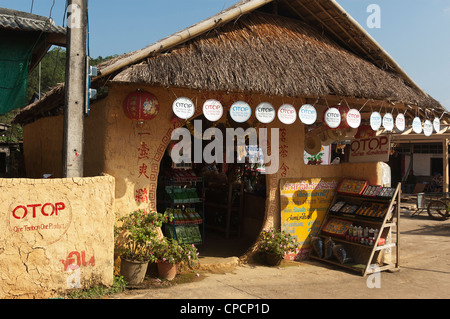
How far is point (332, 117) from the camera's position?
6.98 metres

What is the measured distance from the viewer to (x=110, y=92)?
608 centimetres

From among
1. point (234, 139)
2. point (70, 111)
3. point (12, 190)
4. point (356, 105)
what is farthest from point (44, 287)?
point (356, 105)

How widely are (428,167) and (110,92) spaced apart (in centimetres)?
1865

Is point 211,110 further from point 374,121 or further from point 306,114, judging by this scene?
point 374,121

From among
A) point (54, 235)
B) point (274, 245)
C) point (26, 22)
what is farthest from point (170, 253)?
point (26, 22)

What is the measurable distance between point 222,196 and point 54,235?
5044mm

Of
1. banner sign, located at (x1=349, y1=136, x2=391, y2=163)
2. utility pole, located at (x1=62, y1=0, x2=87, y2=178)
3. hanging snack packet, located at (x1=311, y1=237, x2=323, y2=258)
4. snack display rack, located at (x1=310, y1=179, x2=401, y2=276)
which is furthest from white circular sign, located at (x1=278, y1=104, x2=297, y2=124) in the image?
utility pole, located at (x1=62, y1=0, x2=87, y2=178)

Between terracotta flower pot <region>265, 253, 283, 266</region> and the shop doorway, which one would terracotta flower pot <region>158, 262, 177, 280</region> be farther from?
terracotta flower pot <region>265, 253, 283, 266</region>

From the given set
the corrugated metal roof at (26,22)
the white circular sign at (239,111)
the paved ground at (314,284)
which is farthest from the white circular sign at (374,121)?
the corrugated metal roof at (26,22)

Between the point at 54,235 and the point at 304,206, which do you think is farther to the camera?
the point at 304,206

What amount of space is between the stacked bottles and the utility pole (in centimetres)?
502

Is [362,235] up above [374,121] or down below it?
below

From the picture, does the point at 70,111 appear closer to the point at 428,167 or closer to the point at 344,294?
the point at 344,294

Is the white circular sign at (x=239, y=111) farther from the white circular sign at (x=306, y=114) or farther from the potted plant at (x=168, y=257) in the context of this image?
the potted plant at (x=168, y=257)
